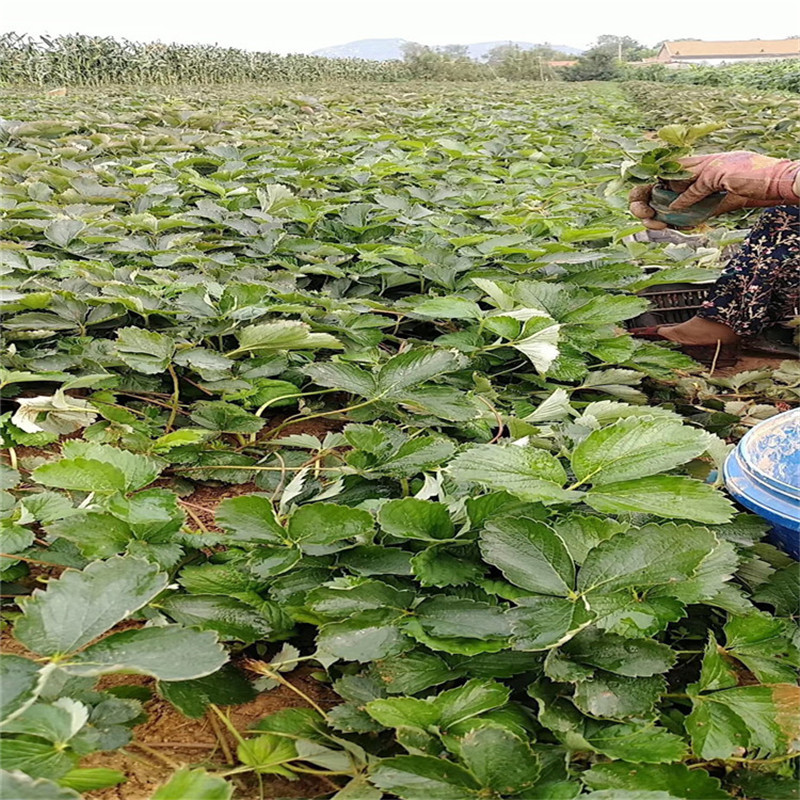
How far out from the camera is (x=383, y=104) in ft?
28.2

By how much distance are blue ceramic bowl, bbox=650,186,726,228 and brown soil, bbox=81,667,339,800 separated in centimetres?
168

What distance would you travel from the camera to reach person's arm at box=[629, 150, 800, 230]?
5.66ft

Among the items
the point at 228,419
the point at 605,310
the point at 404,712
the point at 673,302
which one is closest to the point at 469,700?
the point at 404,712

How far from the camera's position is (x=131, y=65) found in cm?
2209

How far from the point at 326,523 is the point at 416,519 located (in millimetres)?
109

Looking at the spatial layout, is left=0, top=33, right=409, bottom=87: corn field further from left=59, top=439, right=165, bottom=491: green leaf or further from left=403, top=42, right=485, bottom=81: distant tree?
left=59, top=439, right=165, bottom=491: green leaf

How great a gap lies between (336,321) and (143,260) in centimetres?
62

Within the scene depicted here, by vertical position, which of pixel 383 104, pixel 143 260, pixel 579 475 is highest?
pixel 383 104

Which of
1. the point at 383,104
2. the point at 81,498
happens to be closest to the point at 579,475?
the point at 81,498

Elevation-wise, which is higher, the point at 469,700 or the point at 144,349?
the point at 144,349

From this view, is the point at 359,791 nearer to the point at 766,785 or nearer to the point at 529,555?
the point at 529,555

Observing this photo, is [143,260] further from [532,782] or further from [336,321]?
[532,782]

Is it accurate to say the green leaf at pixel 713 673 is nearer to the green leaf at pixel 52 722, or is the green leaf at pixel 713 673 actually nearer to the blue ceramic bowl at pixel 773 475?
the blue ceramic bowl at pixel 773 475

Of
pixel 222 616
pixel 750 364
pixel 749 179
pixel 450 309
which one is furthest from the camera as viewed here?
pixel 750 364
